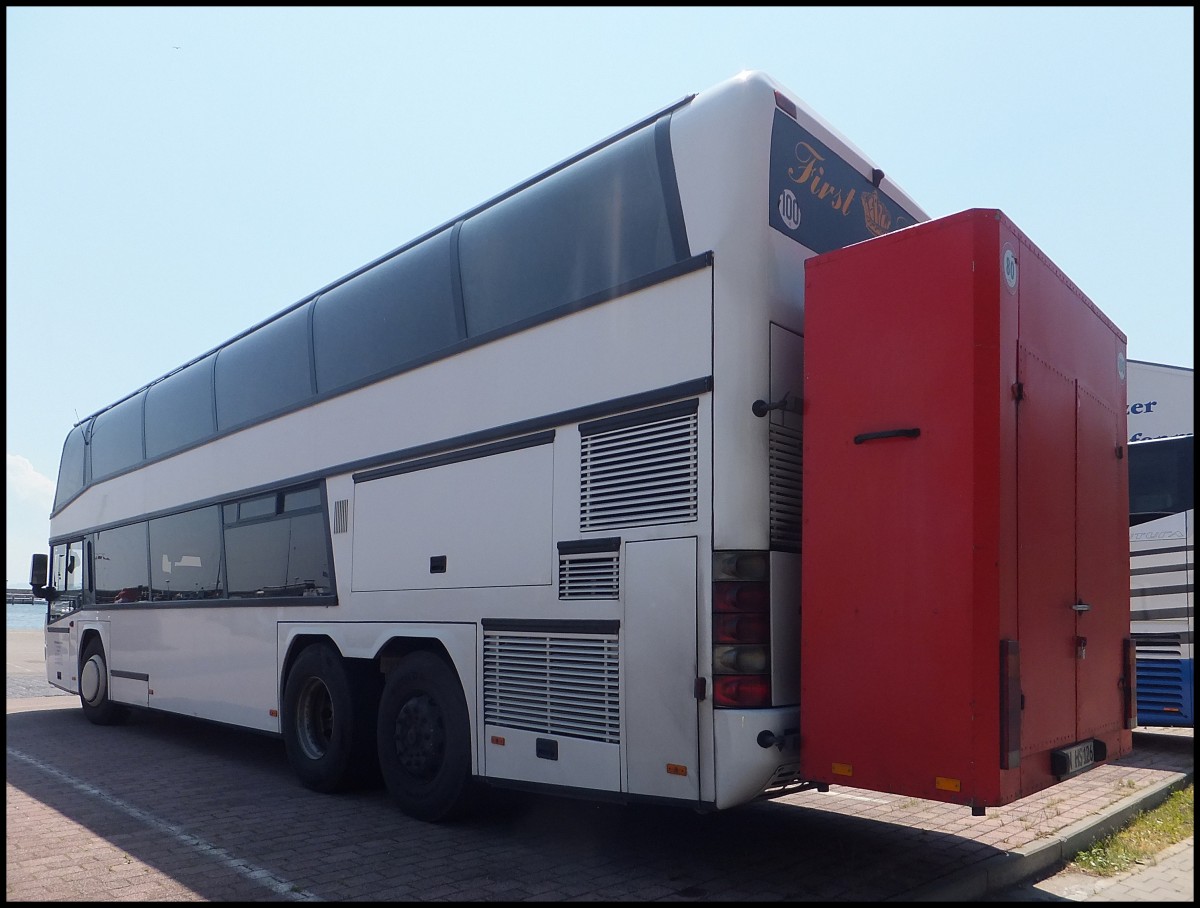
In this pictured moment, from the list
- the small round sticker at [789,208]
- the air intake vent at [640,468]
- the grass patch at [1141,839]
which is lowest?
the grass patch at [1141,839]

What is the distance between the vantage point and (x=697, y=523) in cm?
497

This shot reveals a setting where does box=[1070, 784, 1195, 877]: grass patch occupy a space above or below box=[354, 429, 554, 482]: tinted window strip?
below

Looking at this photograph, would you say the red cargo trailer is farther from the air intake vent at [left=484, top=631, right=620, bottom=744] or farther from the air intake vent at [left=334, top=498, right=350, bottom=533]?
the air intake vent at [left=334, top=498, right=350, bottom=533]

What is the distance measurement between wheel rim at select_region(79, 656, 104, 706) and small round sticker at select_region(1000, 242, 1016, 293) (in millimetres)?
11854

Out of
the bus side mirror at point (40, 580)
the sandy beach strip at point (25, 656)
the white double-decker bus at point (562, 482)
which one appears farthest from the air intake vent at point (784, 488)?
the sandy beach strip at point (25, 656)

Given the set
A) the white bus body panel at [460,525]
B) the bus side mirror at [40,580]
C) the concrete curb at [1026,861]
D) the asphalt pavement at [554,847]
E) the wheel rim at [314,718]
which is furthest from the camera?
the bus side mirror at [40,580]

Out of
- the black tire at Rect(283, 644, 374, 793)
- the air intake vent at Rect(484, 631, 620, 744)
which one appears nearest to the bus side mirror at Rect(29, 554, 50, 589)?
the black tire at Rect(283, 644, 374, 793)

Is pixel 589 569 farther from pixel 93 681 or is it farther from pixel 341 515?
pixel 93 681

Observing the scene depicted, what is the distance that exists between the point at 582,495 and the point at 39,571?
1234 centimetres

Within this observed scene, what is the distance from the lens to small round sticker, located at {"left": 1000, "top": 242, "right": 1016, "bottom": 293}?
4578mm

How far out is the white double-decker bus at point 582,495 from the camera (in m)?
4.89

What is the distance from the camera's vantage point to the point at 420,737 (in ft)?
22.1

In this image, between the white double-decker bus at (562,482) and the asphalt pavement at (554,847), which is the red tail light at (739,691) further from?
the asphalt pavement at (554,847)

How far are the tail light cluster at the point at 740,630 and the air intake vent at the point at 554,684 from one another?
2.37ft
